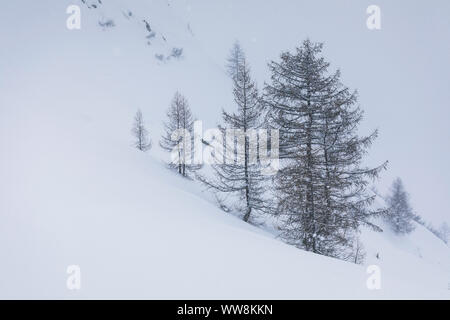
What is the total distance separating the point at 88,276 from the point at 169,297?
1162 millimetres

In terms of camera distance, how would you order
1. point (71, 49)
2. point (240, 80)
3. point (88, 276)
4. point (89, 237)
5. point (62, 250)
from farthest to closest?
point (71, 49) → point (240, 80) → point (89, 237) → point (62, 250) → point (88, 276)

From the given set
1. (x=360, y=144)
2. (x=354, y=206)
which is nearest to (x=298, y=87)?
(x=360, y=144)

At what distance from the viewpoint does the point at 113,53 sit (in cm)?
5284

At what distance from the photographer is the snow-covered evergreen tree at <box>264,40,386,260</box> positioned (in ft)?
25.8

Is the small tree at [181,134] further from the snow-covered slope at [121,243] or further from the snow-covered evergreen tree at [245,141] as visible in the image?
the snow-covered evergreen tree at [245,141]

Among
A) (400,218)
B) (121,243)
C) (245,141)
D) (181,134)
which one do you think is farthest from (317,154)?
(400,218)

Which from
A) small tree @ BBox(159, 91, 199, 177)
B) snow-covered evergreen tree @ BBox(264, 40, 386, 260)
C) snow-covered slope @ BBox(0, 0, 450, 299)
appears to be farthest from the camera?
small tree @ BBox(159, 91, 199, 177)

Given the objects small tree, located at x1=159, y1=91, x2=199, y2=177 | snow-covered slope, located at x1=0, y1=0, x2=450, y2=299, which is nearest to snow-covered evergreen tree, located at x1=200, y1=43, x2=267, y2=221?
snow-covered slope, located at x1=0, y1=0, x2=450, y2=299

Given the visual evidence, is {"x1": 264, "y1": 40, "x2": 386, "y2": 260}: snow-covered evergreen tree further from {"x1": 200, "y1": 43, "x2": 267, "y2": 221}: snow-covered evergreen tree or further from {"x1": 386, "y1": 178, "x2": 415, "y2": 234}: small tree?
{"x1": 386, "y1": 178, "x2": 415, "y2": 234}: small tree

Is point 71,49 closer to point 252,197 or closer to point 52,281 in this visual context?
point 252,197

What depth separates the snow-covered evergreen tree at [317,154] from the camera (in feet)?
25.8

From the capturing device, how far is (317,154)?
356 inches

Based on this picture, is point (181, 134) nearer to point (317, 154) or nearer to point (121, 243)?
point (317, 154)

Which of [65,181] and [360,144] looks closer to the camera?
[65,181]
